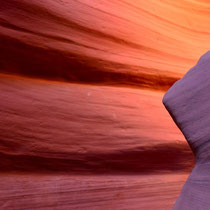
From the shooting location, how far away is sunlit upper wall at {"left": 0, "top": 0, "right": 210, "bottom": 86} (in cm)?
99

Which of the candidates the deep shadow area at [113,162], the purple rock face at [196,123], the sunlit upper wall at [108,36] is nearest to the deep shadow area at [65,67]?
the sunlit upper wall at [108,36]

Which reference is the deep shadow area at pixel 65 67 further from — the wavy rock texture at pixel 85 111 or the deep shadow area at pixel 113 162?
the deep shadow area at pixel 113 162

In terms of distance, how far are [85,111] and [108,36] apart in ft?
1.45

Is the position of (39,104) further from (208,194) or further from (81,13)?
(208,194)

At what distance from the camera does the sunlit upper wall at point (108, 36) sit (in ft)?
3.24

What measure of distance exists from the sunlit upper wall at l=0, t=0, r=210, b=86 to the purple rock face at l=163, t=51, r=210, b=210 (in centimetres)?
60

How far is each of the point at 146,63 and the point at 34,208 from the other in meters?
0.88

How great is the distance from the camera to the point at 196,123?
0.55m

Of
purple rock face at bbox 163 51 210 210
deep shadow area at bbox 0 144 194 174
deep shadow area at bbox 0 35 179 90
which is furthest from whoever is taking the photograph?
deep shadow area at bbox 0 35 179 90

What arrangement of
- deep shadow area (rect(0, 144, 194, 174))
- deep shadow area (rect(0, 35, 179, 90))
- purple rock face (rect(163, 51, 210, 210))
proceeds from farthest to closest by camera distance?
1. deep shadow area (rect(0, 35, 179, 90))
2. deep shadow area (rect(0, 144, 194, 174))
3. purple rock face (rect(163, 51, 210, 210))

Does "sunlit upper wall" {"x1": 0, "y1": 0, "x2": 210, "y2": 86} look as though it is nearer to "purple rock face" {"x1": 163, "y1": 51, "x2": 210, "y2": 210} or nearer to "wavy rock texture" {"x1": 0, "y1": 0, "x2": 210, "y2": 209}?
"wavy rock texture" {"x1": 0, "y1": 0, "x2": 210, "y2": 209}

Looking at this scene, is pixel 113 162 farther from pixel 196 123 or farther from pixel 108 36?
pixel 108 36

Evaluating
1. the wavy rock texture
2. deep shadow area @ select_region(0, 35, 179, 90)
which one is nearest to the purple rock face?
the wavy rock texture

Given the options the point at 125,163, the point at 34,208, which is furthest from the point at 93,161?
the point at 34,208
